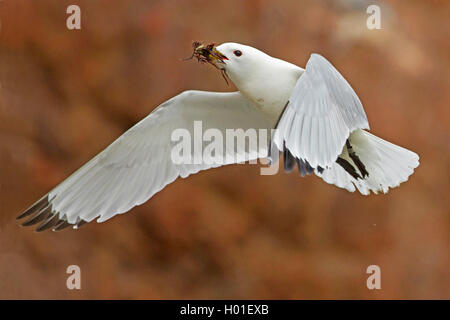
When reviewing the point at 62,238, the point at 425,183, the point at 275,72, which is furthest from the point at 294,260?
the point at 275,72

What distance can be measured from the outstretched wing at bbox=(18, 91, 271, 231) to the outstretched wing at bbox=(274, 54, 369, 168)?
0.35 m

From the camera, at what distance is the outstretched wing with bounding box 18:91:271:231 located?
1.57m

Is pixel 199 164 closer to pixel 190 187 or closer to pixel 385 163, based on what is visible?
pixel 385 163

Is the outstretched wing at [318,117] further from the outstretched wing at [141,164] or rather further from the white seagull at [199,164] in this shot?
the outstretched wing at [141,164]

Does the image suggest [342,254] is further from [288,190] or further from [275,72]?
[275,72]

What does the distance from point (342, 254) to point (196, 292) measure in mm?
614

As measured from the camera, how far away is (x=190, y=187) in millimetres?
2611

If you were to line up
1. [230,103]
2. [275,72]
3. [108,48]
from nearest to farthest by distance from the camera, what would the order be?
1. [275,72]
2. [230,103]
3. [108,48]

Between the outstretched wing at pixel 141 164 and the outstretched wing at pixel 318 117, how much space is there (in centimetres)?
35

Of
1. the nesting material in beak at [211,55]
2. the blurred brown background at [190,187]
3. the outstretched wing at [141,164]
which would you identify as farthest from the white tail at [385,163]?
the blurred brown background at [190,187]

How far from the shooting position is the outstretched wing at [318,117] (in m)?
1.14

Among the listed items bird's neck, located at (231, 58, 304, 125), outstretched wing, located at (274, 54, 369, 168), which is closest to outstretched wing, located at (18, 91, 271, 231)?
bird's neck, located at (231, 58, 304, 125)

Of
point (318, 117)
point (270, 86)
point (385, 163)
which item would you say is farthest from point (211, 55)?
point (385, 163)

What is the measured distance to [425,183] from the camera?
268 cm
